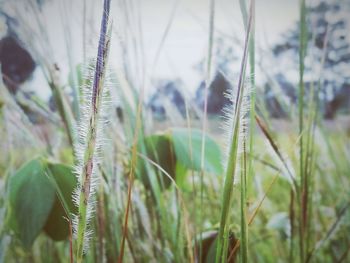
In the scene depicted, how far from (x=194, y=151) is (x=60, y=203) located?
0.14 m

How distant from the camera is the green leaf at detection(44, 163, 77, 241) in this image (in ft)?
1.00

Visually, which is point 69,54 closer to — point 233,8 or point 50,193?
point 50,193

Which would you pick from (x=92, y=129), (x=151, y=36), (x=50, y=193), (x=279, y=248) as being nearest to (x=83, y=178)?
(x=92, y=129)

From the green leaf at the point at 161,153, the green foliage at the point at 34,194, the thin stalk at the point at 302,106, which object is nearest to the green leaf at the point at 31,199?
the green foliage at the point at 34,194

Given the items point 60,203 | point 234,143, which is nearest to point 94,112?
point 234,143

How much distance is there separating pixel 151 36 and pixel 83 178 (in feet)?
0.97

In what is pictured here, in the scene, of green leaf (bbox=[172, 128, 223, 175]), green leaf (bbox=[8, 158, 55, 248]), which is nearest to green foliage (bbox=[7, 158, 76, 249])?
green leaf (bbox=[8, 158, 55, 248])

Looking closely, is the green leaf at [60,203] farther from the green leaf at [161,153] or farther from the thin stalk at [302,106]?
the thin stalk at [302,106]

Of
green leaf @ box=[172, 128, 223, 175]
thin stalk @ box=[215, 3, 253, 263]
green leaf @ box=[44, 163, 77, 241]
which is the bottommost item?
green leaf @ box=[44, 163, 77, 241]

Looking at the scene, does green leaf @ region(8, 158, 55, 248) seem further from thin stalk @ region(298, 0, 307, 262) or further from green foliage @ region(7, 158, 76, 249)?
thin stalk @ region(298, 0, 307, 262)

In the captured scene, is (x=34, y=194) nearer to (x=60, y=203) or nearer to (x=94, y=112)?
(x=60, y=203)

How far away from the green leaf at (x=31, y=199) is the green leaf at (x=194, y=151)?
0.40 ft

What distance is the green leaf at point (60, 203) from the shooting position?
30 cm

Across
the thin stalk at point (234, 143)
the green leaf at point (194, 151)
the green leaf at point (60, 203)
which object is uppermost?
the thin stalk at point (234, 143)
